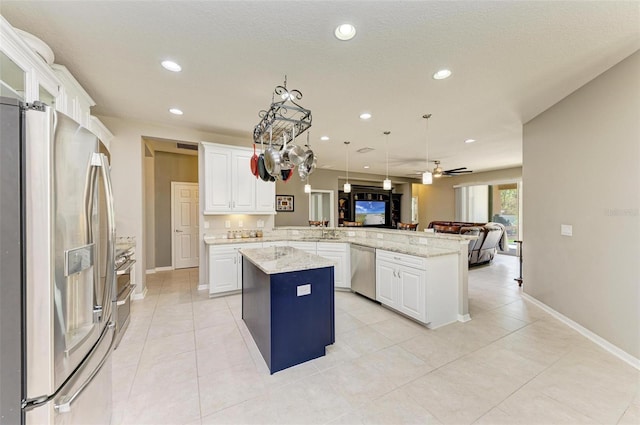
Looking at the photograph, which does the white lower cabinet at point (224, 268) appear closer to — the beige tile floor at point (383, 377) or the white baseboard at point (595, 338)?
the beige tile floor at point (383, 377)

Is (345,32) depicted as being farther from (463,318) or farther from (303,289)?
(463,318)

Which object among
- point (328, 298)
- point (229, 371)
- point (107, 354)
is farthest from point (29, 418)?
point (328, 298)

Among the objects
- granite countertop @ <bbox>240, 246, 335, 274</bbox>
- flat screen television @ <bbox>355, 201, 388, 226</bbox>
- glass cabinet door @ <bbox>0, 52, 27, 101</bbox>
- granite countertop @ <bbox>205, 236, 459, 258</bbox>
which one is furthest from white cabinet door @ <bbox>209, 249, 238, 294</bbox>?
flat screen television @ <bbox>355, 201, 388, 226</bbox>

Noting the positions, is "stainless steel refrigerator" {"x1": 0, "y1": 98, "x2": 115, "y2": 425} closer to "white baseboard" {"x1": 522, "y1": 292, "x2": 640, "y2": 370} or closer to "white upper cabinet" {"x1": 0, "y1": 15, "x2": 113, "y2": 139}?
"white upper cabinet" {"x1": 0, "y1": 15, "x2": 113, "y2": 139}

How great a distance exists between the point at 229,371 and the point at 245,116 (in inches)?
127

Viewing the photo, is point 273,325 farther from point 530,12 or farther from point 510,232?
point 510,232

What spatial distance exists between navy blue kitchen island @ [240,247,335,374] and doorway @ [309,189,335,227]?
18.4ft

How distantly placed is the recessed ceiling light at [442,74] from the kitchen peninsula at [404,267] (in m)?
1.90

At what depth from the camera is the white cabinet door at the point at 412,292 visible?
2.88m

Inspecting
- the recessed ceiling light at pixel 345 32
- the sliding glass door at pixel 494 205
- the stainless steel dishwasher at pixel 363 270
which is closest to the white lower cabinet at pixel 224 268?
the stainless steel dishwasher at pixel 363 270

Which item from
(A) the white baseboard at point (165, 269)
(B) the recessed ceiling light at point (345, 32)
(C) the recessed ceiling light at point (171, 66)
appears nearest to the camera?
(B) the recessed ceiling light at point (345, 32)

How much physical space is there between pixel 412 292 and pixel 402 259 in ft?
1.36

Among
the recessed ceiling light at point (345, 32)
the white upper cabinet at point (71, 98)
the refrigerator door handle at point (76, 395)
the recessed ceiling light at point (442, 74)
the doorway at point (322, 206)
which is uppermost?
the recessed ceiling light at point (442, 74)

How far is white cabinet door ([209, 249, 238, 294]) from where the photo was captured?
3.88 m
